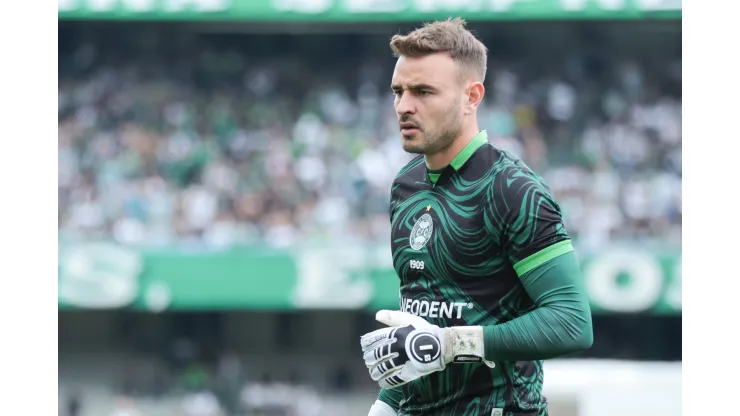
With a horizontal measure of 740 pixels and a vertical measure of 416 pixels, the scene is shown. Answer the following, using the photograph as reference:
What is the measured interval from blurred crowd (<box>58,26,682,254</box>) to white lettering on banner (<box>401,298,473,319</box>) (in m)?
10.5

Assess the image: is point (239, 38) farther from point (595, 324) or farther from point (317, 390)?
point (595, 324)

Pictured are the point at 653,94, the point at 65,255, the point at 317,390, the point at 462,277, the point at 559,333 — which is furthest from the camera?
the point at 653,94

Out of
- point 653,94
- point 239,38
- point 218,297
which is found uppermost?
point 239,38

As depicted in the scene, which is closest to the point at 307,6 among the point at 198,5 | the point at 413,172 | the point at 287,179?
the point at 198,5

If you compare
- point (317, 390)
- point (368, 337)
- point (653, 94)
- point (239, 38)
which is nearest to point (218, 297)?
point (317, 390)

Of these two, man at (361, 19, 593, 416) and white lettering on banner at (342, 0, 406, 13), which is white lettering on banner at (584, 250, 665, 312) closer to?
white lettering on banner at (342, 0, 406, 13)

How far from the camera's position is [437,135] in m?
3.40

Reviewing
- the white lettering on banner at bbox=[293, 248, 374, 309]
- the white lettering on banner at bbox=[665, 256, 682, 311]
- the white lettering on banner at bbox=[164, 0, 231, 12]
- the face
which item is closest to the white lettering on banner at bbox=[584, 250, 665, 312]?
the white lettering on banner at bbox=[665, 256, 682, 311]

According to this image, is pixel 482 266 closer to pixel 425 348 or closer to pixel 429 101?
pixel 425 348

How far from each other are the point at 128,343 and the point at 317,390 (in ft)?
→ 10.3

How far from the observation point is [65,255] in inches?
534

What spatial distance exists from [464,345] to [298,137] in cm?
1289

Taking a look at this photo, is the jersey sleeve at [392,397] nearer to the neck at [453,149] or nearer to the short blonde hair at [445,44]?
the neck at [453,149]

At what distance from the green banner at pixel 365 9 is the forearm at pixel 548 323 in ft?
38.6
